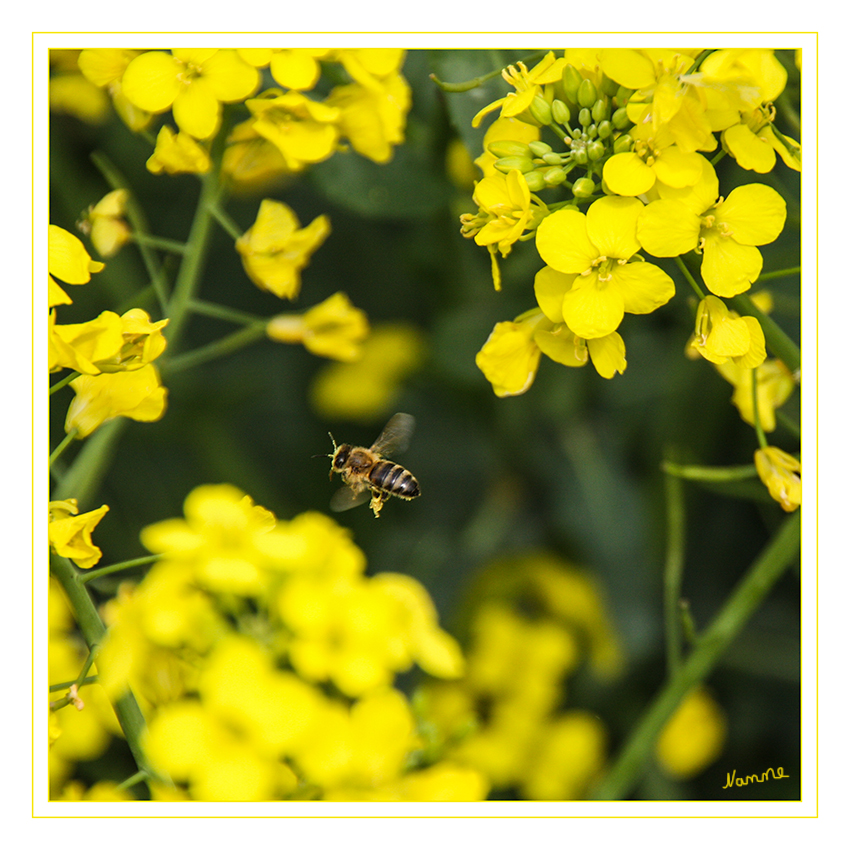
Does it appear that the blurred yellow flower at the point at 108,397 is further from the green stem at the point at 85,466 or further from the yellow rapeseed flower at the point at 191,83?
the yellow rapeseed flower at the point at 191,83

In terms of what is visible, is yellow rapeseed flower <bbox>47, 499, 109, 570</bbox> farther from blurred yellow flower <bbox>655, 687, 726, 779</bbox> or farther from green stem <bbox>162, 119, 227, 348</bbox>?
blurred yellow flower <bbox>655, 687, 726, 779</bbox>

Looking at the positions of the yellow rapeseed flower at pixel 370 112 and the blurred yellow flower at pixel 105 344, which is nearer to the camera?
the blurred yellow flower at pixel 105 344

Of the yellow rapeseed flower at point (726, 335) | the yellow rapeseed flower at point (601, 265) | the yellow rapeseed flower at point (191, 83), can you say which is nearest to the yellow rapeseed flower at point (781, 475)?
the yellow rapeseed flower at point (726, 335)

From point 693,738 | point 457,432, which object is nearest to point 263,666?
point 693,738

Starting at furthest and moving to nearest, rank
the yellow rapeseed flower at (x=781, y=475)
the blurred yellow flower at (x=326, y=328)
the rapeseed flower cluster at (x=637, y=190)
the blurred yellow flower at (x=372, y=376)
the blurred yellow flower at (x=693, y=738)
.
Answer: the blurred yellow flower at (x=372, y=376) → the blurred yellow flower at (x=693, y=738) → the blurred yellow flower at (x=326, y=328) → the yellow rapeseed flower at (x=781, y=475) → the rapeseed flower cluster at (x=637, y=190)

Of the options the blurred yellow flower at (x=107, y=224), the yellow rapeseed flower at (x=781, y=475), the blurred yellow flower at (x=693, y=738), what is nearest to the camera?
the yellow rapeseed flower at (x=781, y=475)

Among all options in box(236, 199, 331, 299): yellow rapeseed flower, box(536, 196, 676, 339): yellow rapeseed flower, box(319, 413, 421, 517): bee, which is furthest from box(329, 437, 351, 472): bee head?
box(536, 196, 676, 339): yellow rapeseed flower
